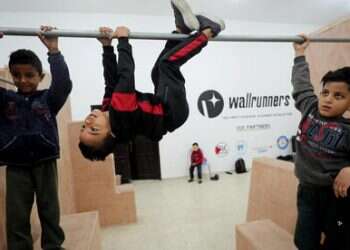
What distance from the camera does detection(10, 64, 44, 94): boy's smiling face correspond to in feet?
4.09

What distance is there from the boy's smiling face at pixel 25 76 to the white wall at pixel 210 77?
3.66m

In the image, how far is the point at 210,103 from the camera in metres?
5.46

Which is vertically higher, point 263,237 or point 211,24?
point 211,24

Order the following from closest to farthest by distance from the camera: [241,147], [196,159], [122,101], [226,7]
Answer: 1. [122,101]
2. [226,7]
3. [196,159]
4. [241,147]

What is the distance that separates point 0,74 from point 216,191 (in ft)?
11.7

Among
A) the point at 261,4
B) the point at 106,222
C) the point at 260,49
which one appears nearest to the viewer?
the point at 106,222

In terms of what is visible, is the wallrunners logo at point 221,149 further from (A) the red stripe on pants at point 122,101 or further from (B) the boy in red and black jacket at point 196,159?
(A) the red stripe on pants at point 122,101

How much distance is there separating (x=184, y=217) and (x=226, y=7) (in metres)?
3.97

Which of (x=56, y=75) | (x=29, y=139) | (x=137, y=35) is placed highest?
(x=137, y=35)

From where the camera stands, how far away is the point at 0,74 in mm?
1737

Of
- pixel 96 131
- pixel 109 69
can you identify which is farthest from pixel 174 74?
pixel 96 131

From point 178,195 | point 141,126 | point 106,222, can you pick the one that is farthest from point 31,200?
point 178,195

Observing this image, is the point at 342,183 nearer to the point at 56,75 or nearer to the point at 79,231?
the point at 56,75

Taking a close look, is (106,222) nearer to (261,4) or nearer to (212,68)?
(212,68)
